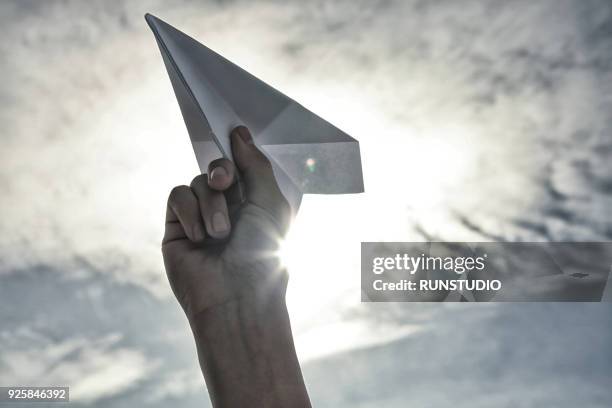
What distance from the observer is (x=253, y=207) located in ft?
8.85

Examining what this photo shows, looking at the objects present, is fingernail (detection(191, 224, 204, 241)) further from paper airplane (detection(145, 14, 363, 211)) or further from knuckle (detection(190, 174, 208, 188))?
paper airplane (detection(145, 14, 363, 211))

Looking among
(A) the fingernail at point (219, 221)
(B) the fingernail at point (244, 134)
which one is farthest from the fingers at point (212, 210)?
(B) the fingernail at point (244, 134)

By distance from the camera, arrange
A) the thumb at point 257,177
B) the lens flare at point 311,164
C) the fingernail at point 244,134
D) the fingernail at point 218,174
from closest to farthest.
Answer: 1. the fingernail at point 218,174
2. the thumb at point 257,177
3. the fingernail at point 244,134
4. the lens flare at point 311,164

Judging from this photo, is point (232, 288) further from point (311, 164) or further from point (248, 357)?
point (311, 164)

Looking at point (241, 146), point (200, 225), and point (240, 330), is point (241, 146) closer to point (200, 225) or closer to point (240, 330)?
point (200, 225)

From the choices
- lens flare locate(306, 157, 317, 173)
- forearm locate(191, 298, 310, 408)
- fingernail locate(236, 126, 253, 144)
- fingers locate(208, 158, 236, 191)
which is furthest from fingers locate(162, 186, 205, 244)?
lens flare locate(306, 157, 317, 173)

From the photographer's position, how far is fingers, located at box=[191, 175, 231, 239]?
7.69 feet

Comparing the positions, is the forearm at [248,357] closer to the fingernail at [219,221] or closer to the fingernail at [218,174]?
the fingernail at [219,221]

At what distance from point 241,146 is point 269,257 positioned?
0.58m

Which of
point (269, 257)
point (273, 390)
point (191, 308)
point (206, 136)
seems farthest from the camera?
point (206, 136)

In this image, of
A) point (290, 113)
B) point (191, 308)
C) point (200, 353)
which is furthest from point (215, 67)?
point (200, 353)

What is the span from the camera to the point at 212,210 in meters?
2.35

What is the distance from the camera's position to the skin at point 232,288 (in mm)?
2291

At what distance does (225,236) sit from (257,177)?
0.47m
